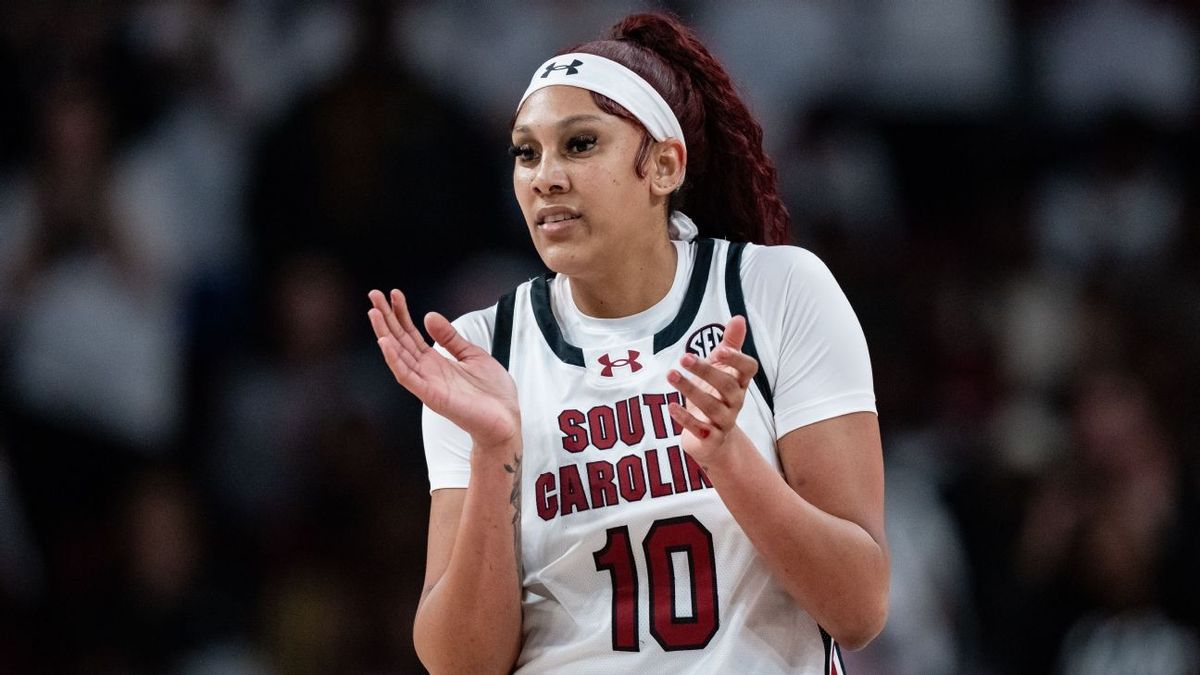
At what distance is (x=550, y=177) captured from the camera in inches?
123

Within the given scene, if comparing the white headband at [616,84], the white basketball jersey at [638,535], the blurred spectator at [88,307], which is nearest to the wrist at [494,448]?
the white basketball jersey at [638,535]

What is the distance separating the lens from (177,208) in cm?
659

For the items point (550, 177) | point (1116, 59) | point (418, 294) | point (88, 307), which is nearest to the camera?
point (550, 177)

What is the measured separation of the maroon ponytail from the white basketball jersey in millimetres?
276

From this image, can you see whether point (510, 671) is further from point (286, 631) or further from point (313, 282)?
point (313, 282)

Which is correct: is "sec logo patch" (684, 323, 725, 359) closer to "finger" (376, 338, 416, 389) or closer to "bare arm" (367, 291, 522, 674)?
"bare arm" (367, 291, 522, 674)

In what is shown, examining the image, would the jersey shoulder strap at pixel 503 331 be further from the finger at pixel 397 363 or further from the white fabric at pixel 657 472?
the finger at pixel 397 363

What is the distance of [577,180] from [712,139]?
0.43 m

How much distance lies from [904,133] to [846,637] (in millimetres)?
4645

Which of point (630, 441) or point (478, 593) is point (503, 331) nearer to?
point (630, 441)

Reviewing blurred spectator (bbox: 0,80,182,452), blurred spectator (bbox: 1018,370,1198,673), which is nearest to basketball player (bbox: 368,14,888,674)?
blurred spectator (bbox: 1018,370,1198,673)

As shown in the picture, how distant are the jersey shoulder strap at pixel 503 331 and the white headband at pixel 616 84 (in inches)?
16.7

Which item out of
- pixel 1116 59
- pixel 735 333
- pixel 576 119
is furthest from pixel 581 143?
pixel 1116 59

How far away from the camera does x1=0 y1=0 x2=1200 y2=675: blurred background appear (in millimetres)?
5914
